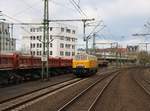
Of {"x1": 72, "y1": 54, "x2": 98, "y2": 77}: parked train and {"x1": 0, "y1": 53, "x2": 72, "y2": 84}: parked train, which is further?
{"x1": 72, "y1": 54, "x2": 98, "y2": 77}: parked train

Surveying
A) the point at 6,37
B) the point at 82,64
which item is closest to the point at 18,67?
the point at 82,64

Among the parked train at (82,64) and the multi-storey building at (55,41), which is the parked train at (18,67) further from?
the multi-storey building at (55,41)

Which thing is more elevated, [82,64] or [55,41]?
[55,41]

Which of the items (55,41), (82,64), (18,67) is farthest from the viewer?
(55,41)

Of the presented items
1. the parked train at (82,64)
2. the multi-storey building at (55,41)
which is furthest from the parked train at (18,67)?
the multi-storey building at (55,41)

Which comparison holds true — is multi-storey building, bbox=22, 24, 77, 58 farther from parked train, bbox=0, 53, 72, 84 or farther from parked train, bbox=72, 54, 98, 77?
parked train, bbox=72, 54, 98, 77

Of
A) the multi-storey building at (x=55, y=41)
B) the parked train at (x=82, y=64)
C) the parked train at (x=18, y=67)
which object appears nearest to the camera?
the parked train at (x=18, y=67)

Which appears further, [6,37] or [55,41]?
[55,41]

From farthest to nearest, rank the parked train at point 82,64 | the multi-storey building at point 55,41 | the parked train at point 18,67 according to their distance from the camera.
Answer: the multi-storey building at point 55,41
the parked train at point 82,64
the parked train at point 18,67

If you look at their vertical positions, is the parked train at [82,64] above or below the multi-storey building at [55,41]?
below

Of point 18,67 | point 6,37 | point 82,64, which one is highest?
point 6,37

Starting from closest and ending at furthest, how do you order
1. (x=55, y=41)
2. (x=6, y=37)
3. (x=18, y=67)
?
(x=18, y=67)
(x=6, y=37)
(x=55, y=41)

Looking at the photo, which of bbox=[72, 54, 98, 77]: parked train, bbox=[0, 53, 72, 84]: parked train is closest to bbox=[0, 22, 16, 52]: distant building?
bbox=[0, 53, 72, 84]: parked train

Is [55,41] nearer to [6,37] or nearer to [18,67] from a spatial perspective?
[6,37]
